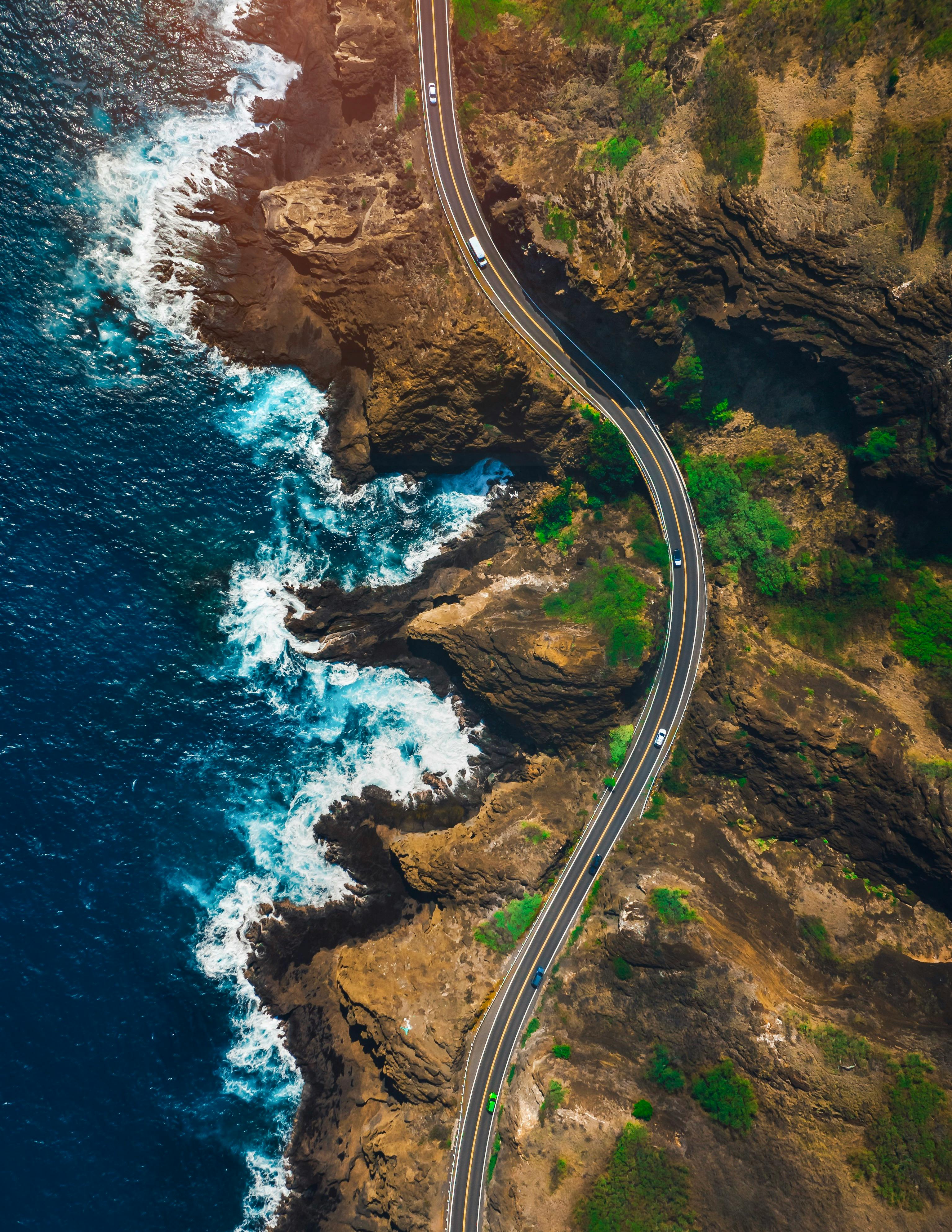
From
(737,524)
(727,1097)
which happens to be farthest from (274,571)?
(727,1097)

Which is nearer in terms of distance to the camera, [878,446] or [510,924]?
[878,446]

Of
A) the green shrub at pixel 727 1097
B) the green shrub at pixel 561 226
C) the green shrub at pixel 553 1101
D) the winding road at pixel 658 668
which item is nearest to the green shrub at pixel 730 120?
the green shrub at pixel 561 226

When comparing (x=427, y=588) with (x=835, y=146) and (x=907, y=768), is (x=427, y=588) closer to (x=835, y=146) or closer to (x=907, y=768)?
(x=907, y=768)

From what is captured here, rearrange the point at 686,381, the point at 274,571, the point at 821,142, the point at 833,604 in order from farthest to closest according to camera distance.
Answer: the point at 274,571, the point at 686,381, the point at 833,604, the point at 821,142

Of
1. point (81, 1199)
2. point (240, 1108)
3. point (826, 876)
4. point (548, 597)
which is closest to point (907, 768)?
point (826, 876)

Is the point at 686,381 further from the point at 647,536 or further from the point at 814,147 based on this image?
the point at 814,147

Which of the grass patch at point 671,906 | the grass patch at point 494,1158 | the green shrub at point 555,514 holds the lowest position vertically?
the grass patch at point 494,1158

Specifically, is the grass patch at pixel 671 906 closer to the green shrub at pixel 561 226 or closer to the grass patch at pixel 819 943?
the grass patch at pixel 819 943
